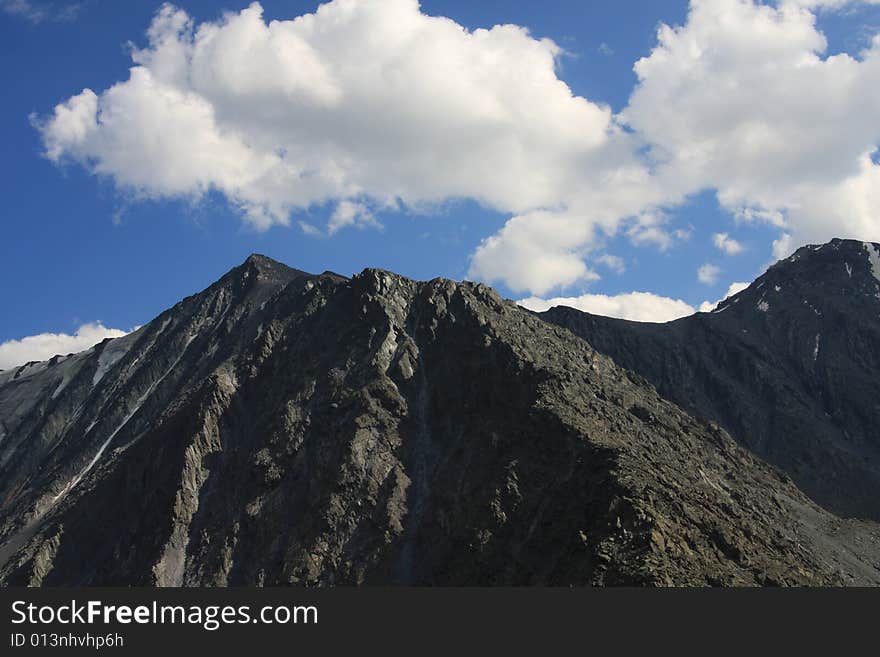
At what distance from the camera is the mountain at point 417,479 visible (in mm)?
77688

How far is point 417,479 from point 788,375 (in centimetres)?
11018

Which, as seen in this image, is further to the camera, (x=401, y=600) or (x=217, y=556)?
(x=217, y=556)

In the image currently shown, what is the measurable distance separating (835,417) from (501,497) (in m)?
109

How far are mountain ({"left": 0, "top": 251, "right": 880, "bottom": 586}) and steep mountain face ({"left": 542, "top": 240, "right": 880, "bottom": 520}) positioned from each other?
88.8ft

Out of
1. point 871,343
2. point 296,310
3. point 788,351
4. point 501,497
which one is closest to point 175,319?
point 296,310

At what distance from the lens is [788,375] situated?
180 m

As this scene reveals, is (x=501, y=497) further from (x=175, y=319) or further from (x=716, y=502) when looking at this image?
(x=175, y=319)

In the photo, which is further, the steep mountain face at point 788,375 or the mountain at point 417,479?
the steep mountain face at point 788,375

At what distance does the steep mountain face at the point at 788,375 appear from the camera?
149875 millimetres

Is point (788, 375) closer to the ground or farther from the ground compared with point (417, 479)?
farther from the ground

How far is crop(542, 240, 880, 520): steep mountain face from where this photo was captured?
5901 inches

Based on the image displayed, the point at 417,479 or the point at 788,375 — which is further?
the point at 788,375

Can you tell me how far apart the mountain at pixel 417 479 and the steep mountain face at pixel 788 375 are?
27.1 meters

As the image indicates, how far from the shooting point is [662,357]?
175 m
